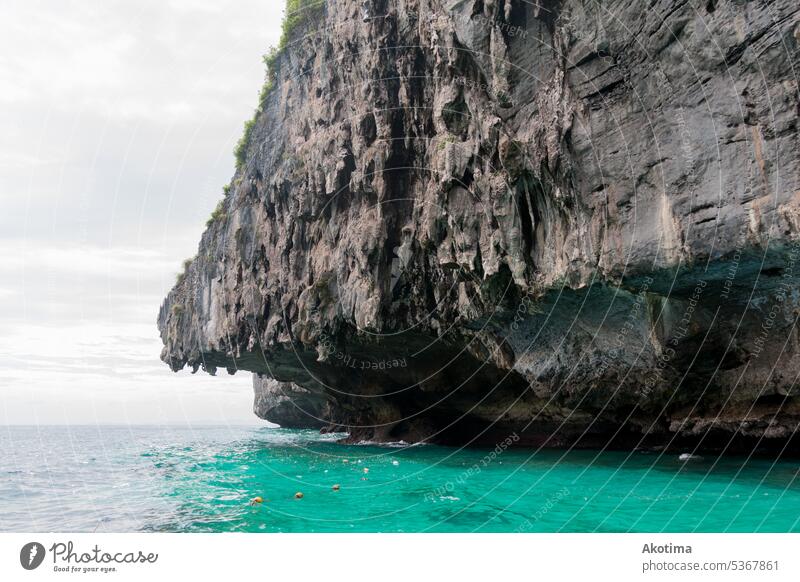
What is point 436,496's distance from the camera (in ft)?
52.2

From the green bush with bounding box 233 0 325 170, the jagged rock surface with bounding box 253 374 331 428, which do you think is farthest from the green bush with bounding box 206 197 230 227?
the jagged rock surface with bounding box 253 374 331 428

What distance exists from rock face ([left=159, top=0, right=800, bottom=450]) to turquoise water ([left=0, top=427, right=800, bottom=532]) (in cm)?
360

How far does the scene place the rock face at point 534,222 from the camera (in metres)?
13.5

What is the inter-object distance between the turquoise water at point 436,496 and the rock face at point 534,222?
360cm

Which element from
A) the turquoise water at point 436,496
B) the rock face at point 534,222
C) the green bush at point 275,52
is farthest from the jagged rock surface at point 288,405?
the turquoise water at point 436,496

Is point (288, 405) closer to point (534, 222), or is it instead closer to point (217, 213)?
point (217, 213)

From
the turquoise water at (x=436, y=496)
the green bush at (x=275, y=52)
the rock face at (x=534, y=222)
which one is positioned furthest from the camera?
the green bush at (x=275, y=52)

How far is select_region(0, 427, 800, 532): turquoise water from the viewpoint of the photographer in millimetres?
12398

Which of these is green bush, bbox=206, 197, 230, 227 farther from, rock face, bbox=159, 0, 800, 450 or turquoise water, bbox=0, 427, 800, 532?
turquoise water, bbox=0, 427, 800, 532

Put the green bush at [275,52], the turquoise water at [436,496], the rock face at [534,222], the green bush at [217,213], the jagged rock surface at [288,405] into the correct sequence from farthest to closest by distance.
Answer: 1. the jagged rock surface at [288,405]
2. the green bush at [217,213]
3. the green bush at [275,52]
4. the rock face at [534,222]
5. the turquoise water at [436,496]

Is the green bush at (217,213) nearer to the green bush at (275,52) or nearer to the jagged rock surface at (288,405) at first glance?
the green bush at (275,52)

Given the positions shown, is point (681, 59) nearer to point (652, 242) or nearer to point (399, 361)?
point (652, 242)

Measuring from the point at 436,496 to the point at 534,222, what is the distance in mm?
9345
